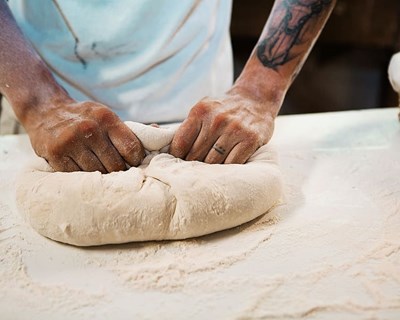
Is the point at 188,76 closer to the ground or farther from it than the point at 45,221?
farther from it

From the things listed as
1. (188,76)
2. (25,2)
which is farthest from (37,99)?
(188,76)

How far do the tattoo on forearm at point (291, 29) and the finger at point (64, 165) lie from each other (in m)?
0.67

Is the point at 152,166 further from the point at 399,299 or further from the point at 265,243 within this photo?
the point at 399,299

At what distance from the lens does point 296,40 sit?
4.78 ft

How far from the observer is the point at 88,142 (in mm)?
1126

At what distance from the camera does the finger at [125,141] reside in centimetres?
114

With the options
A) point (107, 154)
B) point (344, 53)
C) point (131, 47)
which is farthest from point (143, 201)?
point (344, 53)

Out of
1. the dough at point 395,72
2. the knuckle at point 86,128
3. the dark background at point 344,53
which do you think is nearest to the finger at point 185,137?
the knuckle at point 86,128

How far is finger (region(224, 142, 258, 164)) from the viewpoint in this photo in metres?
1.20

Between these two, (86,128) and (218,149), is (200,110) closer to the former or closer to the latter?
(218,149)

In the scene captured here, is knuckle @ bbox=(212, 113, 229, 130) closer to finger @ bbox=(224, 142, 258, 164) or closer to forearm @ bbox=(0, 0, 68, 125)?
finger @ bbox=(224, 142, 258, 164)

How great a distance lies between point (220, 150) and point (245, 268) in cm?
34

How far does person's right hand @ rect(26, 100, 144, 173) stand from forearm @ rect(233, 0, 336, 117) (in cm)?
44

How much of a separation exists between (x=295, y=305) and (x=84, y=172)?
0.58m
